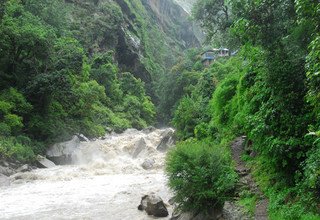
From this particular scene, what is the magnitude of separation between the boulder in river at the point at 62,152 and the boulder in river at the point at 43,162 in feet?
3.27

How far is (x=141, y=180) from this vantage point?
1708 centimetres

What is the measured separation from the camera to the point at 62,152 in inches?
930

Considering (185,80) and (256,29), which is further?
(185,80)

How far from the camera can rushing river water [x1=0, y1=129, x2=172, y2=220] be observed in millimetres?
11680

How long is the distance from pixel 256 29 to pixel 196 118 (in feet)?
39.1

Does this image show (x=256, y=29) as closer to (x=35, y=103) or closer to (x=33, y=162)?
(x=33, y=162)

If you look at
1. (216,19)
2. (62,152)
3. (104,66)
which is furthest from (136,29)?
(62,152)

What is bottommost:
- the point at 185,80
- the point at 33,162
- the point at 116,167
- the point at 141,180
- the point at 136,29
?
the point at 33,162

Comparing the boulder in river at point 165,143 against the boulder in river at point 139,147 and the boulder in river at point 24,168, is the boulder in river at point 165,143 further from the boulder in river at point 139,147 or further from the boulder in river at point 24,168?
the boulder in river at point 24,168

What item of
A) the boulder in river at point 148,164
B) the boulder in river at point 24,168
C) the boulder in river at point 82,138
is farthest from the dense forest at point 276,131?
the boulder in river at point 82,138

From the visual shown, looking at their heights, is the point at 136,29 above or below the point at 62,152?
above

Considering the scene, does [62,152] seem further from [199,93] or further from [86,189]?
[199,93]

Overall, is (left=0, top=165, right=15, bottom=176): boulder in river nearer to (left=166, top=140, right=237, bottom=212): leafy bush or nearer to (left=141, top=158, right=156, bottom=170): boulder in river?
(left=141, top=158, right=156, bottom=170): boulder in river

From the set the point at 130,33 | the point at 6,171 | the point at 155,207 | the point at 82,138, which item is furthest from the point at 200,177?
the point at 130,33
